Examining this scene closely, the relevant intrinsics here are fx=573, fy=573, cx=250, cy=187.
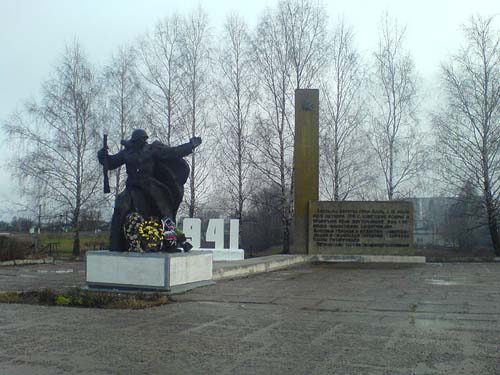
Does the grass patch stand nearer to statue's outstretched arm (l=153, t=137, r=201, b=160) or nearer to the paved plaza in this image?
the paved plaza

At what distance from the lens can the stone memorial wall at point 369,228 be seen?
20.6 metres

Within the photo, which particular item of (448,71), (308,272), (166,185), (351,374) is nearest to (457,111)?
(448,71)

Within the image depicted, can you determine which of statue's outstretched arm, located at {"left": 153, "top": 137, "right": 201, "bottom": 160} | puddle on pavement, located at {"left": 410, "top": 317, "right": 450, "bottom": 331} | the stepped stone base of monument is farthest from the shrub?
puddle on pavement, located at {"left": 410, "top": 317, "right": 450, "bottom": 331}

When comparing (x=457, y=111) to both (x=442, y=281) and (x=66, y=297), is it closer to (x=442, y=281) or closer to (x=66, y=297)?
(x=442, y=281)

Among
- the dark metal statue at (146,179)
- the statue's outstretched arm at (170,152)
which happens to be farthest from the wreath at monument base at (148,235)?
the statue's outstretched arm at (170,152)

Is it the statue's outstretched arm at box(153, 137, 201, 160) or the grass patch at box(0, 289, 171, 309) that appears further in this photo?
the statue's outstretched arm at box(153, 137, 201, 160)

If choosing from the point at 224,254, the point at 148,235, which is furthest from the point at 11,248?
the point at 148,235

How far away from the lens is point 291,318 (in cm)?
789

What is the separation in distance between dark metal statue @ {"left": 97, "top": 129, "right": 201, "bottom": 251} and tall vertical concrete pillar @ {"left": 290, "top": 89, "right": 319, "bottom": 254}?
9.99 metres

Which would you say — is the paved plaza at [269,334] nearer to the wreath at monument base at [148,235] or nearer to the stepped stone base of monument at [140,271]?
the stepped stone base of monument at [140,271]

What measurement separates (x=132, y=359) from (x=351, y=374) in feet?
6.83

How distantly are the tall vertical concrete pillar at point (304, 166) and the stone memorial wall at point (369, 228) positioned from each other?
0.59 m

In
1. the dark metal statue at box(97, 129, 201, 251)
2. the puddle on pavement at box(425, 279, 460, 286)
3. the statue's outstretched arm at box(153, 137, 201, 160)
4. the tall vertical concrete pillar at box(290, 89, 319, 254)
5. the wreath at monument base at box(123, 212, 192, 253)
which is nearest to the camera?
the wreath at monument base at box(123, 212, 192, 253)

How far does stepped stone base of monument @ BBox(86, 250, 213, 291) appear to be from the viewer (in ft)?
34.6
